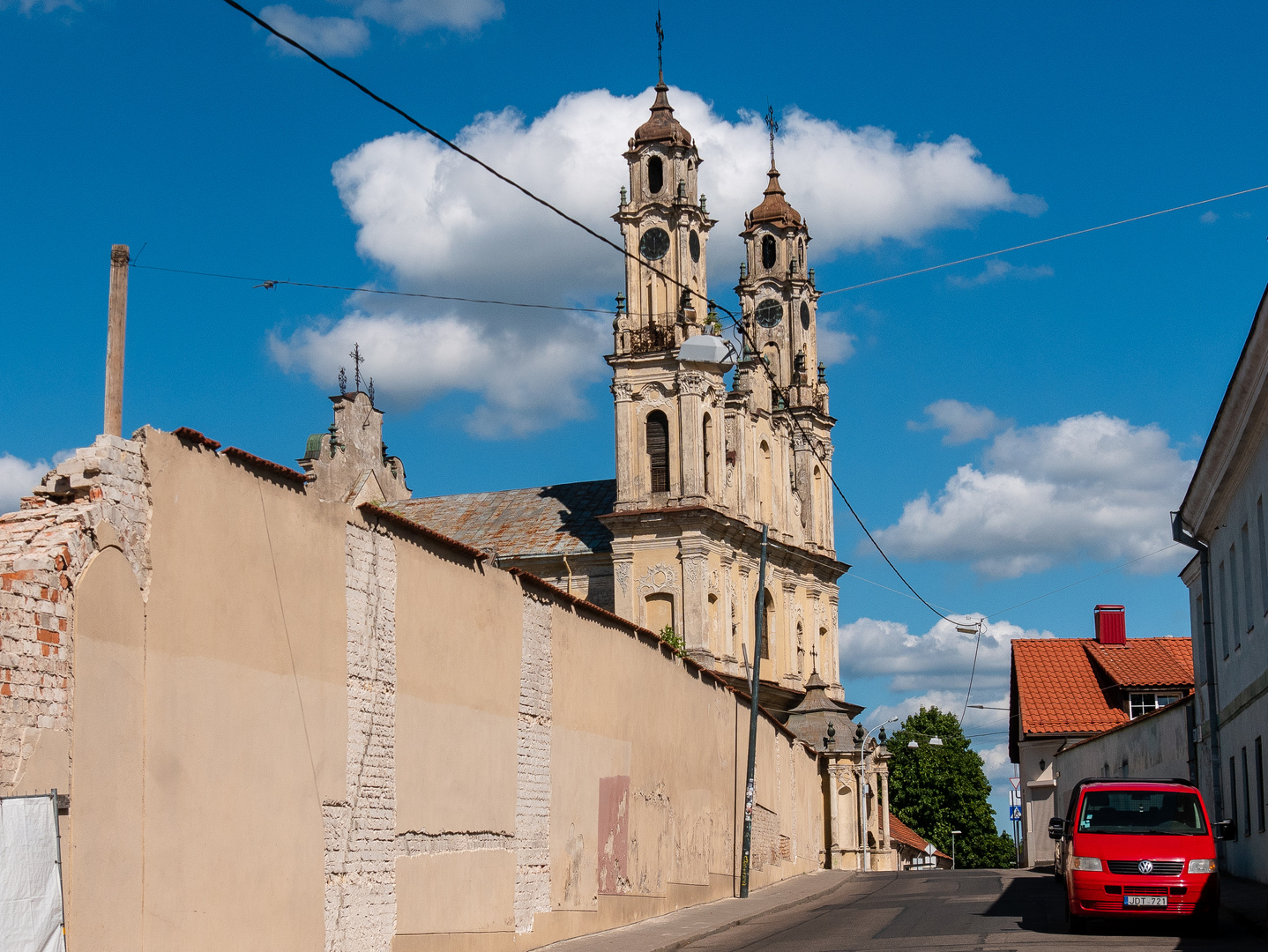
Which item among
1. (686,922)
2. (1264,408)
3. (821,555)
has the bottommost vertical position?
(686,922)

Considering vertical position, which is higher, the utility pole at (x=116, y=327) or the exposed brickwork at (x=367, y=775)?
the utility pole at (x=116, y=327)

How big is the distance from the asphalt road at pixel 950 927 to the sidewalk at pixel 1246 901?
0.17 m

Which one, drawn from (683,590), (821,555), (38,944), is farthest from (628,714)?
(821,555)

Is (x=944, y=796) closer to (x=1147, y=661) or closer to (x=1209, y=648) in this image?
(x=1147, y=661)

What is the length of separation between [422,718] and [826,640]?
61.0 m

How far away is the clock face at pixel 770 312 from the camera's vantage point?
80.9 metres

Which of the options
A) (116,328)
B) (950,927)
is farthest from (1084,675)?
(116,328)

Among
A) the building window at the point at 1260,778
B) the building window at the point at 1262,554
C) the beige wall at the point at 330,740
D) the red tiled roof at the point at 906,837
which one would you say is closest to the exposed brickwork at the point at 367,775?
the beige wall at the point at 330,740

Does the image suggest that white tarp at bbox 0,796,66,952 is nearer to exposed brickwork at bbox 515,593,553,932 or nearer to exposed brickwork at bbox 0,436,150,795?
exposed brickwork at bbox 0,436,150,795

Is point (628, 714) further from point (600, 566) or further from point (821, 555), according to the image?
point (821, 555)

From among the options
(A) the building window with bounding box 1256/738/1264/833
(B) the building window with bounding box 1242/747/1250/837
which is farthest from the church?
(A) the building window with bounding box 1256/738/1264/833

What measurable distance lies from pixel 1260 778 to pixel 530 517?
4804 centimetres

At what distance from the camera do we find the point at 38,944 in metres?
9.48

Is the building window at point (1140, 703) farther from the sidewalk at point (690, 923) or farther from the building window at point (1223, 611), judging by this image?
the building window at point (1223, 611)
